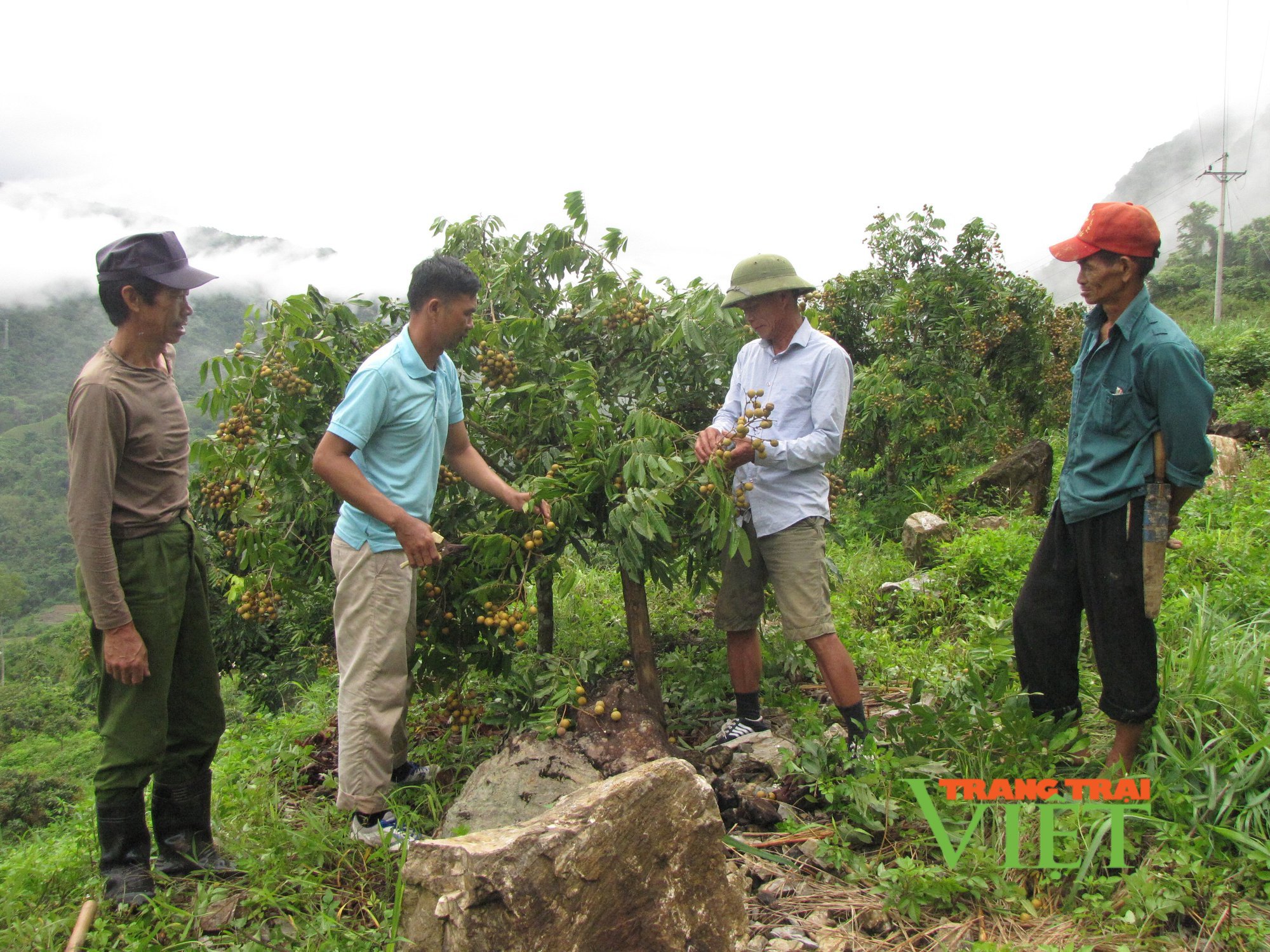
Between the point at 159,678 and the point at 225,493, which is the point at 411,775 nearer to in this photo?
the point at 159,678

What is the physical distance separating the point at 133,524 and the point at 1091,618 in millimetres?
3137

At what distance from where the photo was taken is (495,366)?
3.62 meters

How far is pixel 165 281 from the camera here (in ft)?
8.63

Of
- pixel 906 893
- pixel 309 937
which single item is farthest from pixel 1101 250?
pixel 309 937

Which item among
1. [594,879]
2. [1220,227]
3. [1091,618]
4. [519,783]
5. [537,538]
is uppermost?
[1220,227]

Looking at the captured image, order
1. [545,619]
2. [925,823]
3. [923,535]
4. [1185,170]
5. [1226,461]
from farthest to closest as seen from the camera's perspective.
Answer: [1185,170]
[1226,461]
[923,535]
[545,619]
[925,823]

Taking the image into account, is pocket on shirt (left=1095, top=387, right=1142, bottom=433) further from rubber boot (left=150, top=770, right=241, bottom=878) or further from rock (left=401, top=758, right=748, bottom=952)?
rubber boot (left=150, top=770, right=241, bottom=878)

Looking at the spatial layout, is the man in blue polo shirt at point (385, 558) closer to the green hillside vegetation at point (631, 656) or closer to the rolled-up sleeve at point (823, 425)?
the green hillside vegetation at point (631, 656)

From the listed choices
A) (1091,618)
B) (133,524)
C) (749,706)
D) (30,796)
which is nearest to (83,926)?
(133,524)

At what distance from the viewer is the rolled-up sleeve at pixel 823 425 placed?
3158mm

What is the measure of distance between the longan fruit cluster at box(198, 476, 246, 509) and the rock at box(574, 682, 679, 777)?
6.04 ft

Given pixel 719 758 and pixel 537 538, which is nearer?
pixel 537 538

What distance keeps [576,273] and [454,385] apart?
1.31 m

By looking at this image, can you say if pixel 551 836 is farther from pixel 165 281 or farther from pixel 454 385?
pixel 165 281
